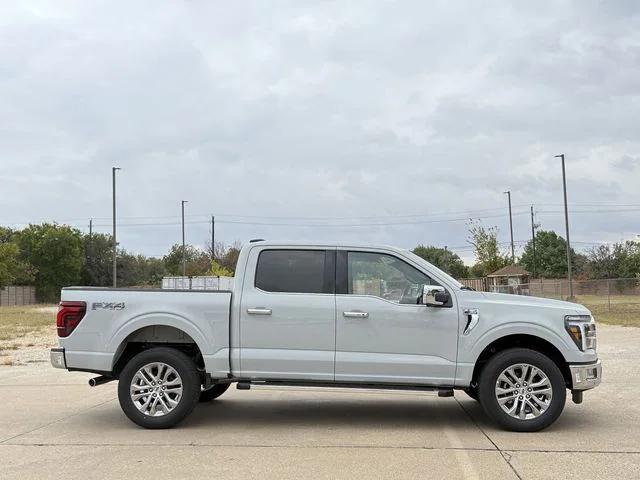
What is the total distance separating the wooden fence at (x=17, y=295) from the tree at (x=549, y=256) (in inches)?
2573

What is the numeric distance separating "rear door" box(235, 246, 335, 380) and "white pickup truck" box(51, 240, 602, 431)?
11 millimetres

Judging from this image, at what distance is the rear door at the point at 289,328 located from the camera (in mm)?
7406

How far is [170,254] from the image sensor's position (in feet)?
312

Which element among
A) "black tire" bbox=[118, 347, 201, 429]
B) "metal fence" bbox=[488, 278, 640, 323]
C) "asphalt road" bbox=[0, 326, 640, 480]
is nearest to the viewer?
"asphalt road" bbox=[0, 326, 640, 480]

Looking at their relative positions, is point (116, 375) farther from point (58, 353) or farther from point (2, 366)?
point (2, 366)

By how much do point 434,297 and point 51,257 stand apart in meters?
77.5

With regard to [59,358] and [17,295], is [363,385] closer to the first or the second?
[59,358]

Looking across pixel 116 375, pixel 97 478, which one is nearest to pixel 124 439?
pixel 116 375

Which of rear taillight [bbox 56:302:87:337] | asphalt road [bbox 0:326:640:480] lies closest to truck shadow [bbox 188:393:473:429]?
asphalt road [bbox 0:326:640:480]

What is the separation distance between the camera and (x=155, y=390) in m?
7.53

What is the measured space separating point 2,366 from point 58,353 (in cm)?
772

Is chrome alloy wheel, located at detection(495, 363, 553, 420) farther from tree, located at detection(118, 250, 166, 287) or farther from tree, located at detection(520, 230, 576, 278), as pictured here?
tree, located at detection(520, 230, 576, 278)

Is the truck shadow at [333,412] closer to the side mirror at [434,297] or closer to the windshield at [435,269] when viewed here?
the side mirror at [434,297]

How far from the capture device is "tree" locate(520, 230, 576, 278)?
99188 mm
